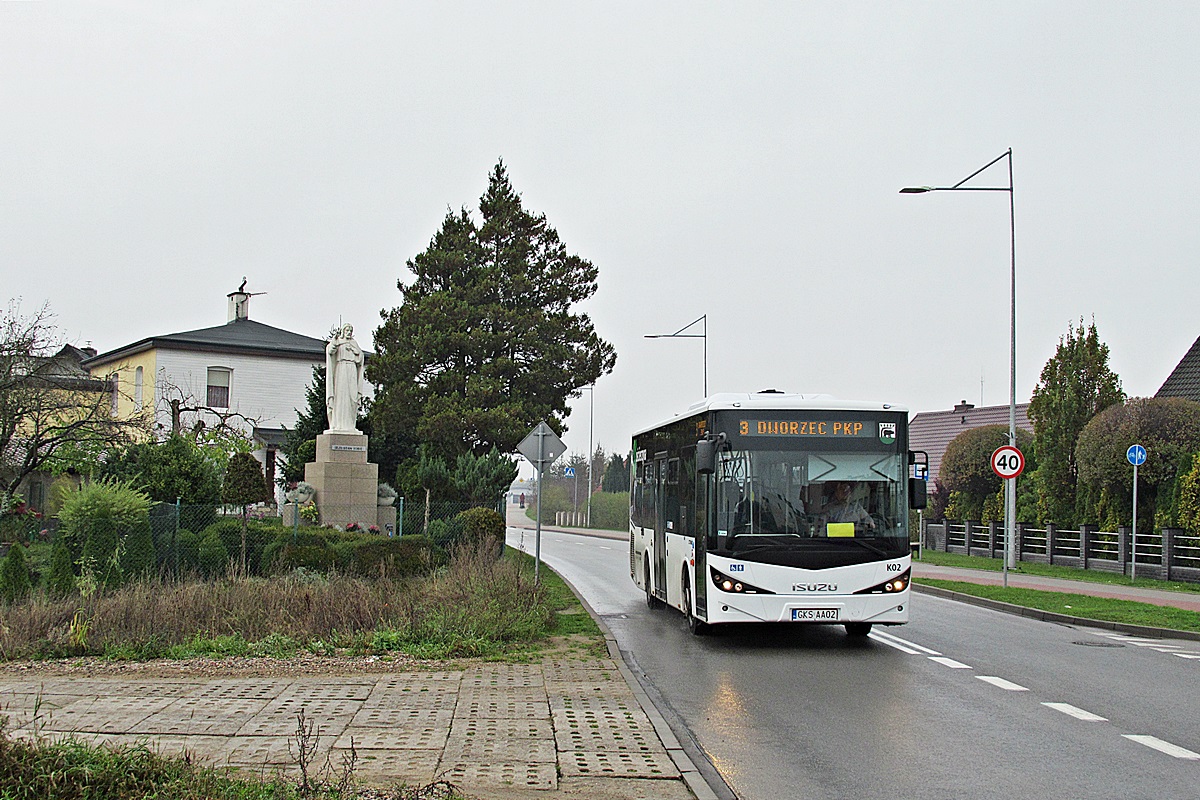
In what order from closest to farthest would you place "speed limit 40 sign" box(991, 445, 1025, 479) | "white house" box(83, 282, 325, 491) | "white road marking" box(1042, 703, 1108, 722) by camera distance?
"white road marking" box(1042, 703, 1108, 722), "speed limit 40 sign" box(991, 445, 1025, 479), "white house" box(83, 282, 325, 491)

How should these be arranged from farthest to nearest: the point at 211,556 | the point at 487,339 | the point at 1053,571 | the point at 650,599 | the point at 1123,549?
the point at 487,339 → the point at 1053,571 → the point at 1123,549 → the point at 211,556 → the point at 650,599

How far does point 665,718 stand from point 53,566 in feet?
37.5

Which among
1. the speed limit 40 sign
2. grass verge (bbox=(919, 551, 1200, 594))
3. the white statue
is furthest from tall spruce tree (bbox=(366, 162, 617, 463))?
the speed limit 40 sign

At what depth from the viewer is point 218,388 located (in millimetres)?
51812

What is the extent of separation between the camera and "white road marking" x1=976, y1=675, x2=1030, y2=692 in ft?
37.7

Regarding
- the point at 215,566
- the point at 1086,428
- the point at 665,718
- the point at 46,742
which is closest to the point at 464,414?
the point at 215,566

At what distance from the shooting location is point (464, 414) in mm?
35938

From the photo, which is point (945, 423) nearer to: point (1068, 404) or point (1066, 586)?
point (1068, 404)

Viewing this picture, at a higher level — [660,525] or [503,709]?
[660,525]

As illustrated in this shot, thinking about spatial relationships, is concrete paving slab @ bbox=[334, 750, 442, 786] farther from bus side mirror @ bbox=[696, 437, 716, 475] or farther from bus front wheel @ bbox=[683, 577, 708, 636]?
bus front wheel @ bbox=[683, 577, 708, 636]

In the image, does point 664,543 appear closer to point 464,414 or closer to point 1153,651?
point 1153,651

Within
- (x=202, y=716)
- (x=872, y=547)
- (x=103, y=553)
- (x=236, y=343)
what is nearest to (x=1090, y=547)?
(x=872, y=547)

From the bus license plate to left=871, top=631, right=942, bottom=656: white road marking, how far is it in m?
1.24

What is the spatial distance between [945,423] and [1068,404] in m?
31.2
